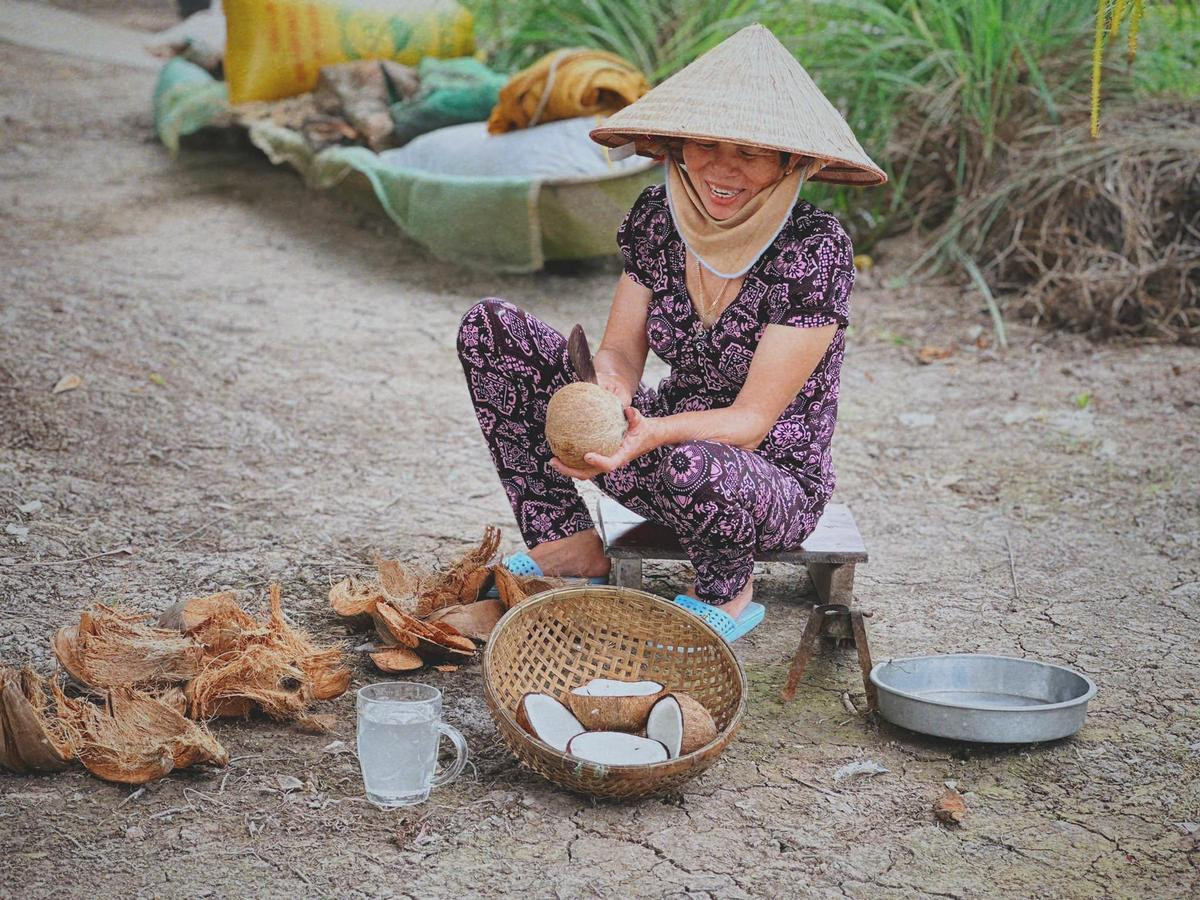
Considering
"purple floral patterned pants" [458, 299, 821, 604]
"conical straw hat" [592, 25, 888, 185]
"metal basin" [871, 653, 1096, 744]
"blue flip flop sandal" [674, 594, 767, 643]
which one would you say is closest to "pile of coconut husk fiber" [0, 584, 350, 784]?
"purple floral patterned pants" [458, 299, 821, 604]

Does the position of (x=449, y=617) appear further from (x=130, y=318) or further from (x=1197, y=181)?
(x=1197, y=181)

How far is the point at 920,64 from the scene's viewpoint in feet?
16.3

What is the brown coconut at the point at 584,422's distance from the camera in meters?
2.03

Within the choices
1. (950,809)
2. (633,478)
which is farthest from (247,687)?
(950,809)

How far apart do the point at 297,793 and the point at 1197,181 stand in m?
3.89

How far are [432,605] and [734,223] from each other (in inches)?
37.0

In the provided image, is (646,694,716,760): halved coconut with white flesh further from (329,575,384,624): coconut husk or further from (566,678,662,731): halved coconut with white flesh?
(329,575,384,624): coconut husk

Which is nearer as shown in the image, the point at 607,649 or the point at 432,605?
the point at 607,649

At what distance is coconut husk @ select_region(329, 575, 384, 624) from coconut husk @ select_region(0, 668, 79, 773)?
1.96 feet

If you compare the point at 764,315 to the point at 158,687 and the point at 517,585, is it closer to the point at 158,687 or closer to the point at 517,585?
the point at 517,585

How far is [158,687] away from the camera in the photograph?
2105 mm

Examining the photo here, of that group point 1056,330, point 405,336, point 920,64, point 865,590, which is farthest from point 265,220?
point 865,590

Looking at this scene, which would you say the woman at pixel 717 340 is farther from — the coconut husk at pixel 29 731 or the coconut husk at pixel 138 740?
the coconut husk at pixel 29 731

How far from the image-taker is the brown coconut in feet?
6.67
